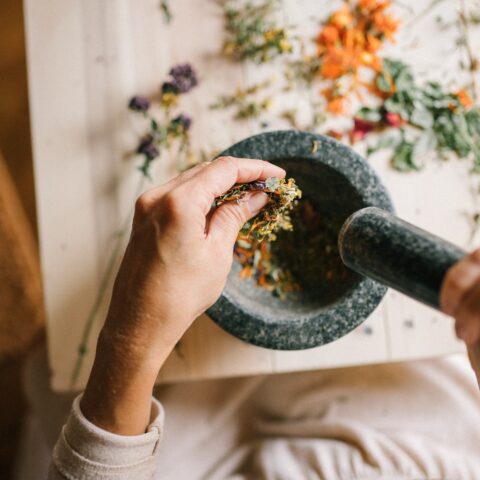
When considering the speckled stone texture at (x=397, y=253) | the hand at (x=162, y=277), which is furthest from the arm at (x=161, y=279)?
the speckled stone texture at (x=397, y=253)

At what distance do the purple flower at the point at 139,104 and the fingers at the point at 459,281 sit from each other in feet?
2.10

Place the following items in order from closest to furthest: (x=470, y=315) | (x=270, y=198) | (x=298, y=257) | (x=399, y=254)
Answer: (x=470, y=315) → (x=399, y=254) → (x=270, y=198) → (x=298, y=257)

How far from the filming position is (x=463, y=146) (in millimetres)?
1044

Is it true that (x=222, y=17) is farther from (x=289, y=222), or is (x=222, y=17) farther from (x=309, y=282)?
(x=309, y=282)

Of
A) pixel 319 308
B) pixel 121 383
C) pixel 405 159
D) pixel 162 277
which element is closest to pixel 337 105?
pixel 405 159

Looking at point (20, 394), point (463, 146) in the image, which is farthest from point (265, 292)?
point (20, 394)

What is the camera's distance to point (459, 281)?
60 cm

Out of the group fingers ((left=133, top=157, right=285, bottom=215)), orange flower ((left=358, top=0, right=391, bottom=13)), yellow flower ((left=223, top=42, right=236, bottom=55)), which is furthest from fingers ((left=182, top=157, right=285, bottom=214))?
orange flower ((left=358, top=0, right=391, bottom=13))

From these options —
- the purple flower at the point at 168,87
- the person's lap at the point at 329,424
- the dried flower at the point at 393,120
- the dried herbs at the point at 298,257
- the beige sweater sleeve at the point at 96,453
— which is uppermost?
the purple flower at the point at 168,87

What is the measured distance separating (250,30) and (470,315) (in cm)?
72

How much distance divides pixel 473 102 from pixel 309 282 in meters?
0.48

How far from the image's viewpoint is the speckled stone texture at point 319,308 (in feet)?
2.72

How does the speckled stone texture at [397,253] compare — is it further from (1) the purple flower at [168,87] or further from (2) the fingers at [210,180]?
(1) the purple flower at [168,87]

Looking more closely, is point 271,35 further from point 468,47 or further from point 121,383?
point 121,383
